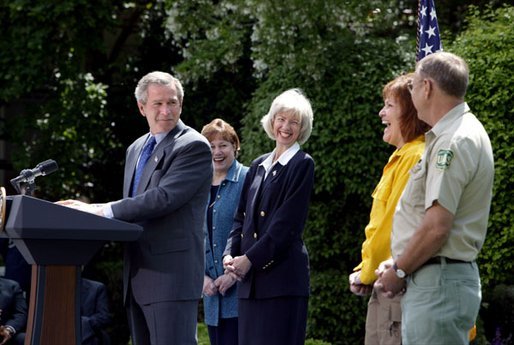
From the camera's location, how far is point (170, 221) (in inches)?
201

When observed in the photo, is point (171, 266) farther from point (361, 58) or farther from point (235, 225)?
point (361, 58)

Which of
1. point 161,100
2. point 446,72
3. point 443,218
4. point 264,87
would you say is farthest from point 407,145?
point 264,87

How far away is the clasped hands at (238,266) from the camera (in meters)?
5.66

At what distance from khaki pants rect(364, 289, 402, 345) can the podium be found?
1.15 meters

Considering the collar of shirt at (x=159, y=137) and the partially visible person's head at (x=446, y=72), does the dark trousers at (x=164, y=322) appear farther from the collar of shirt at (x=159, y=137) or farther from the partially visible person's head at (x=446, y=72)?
the partially visible person's head at (x=446, y=72)

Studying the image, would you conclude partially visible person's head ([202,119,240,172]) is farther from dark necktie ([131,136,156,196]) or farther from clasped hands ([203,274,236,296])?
dark necktie ([131,136,156,196])

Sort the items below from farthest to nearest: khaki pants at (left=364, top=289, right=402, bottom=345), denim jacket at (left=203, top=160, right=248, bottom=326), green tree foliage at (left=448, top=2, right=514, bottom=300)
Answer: green tree foliage at (left=448, top=2, right=514, bottom=300) → denim jacket at (left=203, top=160, right=248, bottom=326) → khaki pants at (left=364, top=289, right=402, bottom=345)

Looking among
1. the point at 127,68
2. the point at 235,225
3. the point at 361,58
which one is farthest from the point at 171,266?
the point at 127,68

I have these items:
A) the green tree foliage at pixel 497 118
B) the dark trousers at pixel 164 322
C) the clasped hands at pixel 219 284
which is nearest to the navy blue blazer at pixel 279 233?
the clasped hands at pixel 219 284


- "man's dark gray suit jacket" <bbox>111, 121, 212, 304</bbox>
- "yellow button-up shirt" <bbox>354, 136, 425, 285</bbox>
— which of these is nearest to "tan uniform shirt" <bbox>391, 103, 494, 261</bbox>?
"yellow button-up shirt" <bbox>354, 136, 425, 285</bbox>

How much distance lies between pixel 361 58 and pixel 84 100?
4.04 m

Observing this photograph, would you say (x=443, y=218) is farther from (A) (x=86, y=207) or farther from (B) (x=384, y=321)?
(A) (x=86, y=207)

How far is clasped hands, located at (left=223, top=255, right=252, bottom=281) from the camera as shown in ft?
18.6

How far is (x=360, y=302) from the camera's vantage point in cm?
857
